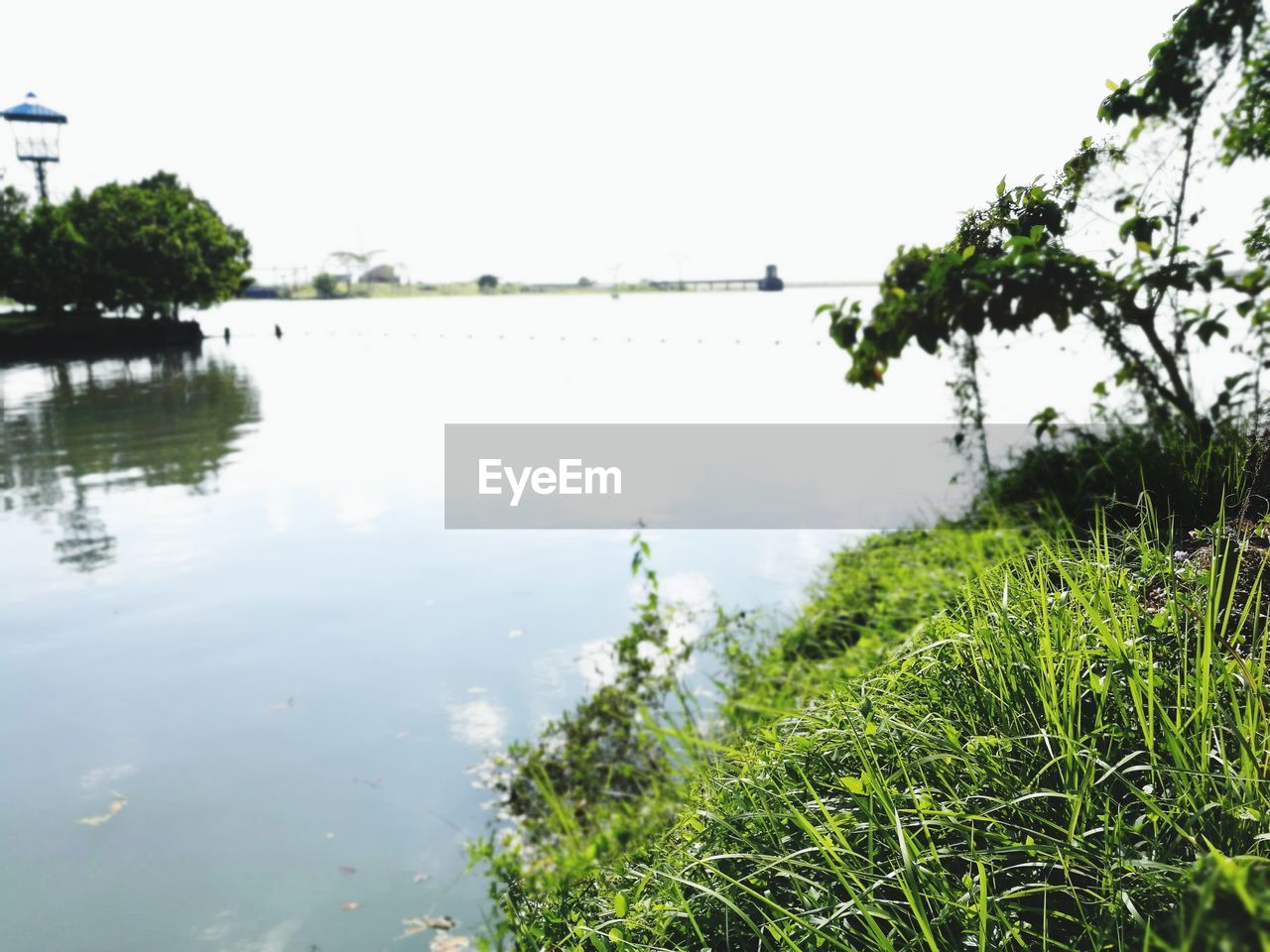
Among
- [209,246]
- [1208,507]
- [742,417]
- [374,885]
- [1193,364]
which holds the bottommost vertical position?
[374,885]

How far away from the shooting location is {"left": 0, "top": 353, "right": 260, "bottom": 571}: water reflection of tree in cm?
1015

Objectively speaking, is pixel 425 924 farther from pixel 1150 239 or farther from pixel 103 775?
pixel 1150 239

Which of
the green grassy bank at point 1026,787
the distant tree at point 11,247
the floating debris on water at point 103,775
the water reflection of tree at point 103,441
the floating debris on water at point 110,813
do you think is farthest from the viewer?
the distant tree at point 11,247

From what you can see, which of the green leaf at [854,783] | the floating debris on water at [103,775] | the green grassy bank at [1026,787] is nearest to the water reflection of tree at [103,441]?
the floating debris on water at [103,775]

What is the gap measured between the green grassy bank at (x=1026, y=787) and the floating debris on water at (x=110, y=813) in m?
2.54

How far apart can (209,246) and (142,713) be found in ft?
154

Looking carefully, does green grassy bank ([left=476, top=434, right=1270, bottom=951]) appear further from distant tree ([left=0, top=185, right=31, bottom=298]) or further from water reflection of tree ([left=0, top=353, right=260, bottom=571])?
distant tree ([left=0, top=185, right=31, bottom=298])

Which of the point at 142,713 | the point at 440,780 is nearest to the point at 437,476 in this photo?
the point at 142,713

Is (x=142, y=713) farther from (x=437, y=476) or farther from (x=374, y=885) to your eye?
(x=437, y=476)

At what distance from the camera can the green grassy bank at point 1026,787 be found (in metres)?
1.50

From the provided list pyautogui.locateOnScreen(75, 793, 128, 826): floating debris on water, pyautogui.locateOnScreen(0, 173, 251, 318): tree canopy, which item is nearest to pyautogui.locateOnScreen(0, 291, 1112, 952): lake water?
pyautogui.locateOnScreen(75, 793, 128, 826): floating debris on water

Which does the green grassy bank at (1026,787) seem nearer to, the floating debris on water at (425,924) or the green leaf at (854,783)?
the green leaf at (854,783)

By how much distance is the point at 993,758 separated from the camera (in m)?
1.79

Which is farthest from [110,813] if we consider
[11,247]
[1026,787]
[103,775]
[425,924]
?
[11,247]
